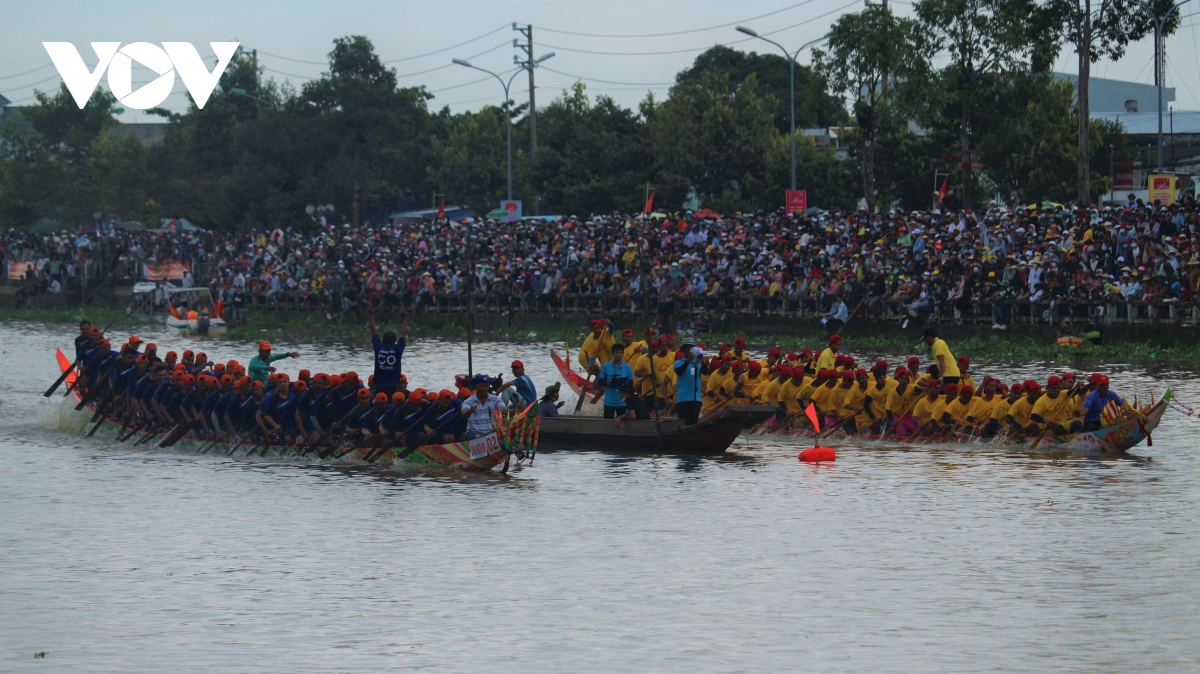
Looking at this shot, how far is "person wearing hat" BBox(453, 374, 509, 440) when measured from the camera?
18.9 meters

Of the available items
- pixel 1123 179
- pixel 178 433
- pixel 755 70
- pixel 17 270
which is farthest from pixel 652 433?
pixel 755 70

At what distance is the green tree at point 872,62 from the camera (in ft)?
130

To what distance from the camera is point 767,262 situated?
3909 cm

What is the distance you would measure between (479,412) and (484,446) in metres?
0.46

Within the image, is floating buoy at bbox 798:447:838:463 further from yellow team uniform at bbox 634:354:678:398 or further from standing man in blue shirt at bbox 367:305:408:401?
standing man in blue shirt at bbox 367:305:408:401

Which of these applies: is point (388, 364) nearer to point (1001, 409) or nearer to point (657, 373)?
point (657, 373)

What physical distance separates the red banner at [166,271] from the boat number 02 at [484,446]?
4268 cm

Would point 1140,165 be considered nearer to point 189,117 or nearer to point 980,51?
point 980,51

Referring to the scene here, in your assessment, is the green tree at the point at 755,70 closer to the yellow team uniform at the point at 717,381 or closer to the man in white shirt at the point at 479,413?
the yellow team uniform at the point at 717,381

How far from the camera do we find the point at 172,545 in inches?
627

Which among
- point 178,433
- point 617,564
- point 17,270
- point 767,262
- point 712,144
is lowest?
point 617,564

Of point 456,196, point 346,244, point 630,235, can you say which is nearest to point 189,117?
point 456,196

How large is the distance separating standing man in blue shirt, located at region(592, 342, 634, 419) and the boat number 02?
2892 mm

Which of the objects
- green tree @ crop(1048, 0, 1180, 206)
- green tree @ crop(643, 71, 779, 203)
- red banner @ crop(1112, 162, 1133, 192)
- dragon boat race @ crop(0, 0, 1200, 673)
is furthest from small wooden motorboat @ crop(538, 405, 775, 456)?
red banner @ crop(1112, 162, 1133, 192)
